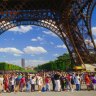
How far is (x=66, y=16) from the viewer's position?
45.8 metres

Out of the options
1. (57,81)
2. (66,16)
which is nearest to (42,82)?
(57,81)

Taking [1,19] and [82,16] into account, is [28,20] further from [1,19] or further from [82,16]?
[82,16]

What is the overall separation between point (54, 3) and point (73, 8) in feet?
15.6

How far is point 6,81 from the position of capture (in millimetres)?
29047

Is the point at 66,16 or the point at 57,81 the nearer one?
the point at 57,81

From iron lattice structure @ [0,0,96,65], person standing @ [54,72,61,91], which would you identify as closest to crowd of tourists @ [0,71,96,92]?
person standing @ [54,72,61,91]

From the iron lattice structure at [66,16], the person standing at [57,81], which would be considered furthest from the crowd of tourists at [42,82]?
the iron lattice structure at [66,16]

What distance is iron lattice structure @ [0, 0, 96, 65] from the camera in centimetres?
4434

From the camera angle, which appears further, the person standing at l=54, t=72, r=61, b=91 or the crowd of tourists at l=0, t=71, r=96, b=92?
the crowd of tourists at l=0, t=71, r=96, b=92

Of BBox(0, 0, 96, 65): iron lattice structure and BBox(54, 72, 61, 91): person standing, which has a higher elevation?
BBox(0, 0, 96, 65): iron lattice structure

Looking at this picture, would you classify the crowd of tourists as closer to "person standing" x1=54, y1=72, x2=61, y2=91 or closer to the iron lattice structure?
"person standing" x1=54, y1=72, x2=61, y2=91

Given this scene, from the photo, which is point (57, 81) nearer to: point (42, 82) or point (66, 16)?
point (42, 82)

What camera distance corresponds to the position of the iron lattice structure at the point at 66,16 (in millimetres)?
44344

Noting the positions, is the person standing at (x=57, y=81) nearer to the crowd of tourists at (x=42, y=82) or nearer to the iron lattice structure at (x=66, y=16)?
the crowd of tourists at (x=42, y=82)
